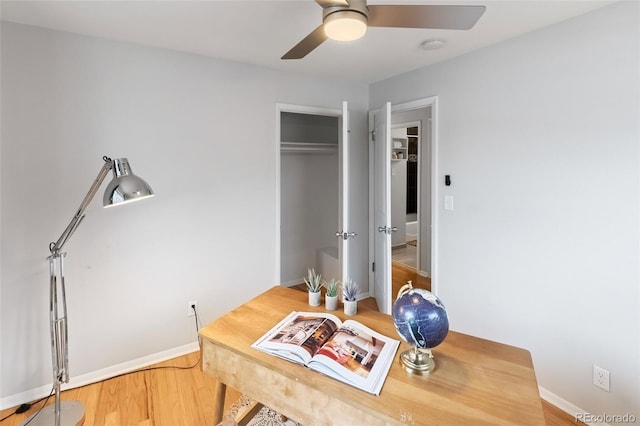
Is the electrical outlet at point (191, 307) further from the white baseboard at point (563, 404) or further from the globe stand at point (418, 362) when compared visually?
the white baseboard at point (563, 404)

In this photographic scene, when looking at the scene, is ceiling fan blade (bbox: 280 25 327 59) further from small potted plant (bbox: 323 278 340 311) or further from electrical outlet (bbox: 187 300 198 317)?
electrical outlet (bbox: 187 300 198 317)

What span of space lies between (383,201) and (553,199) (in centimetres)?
124

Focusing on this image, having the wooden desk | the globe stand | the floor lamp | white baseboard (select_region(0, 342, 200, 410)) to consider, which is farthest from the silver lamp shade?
white baseboard (select_region(0, 342, 200, 410))

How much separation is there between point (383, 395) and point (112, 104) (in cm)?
243

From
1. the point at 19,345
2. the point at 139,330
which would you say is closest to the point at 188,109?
the point at 139,330

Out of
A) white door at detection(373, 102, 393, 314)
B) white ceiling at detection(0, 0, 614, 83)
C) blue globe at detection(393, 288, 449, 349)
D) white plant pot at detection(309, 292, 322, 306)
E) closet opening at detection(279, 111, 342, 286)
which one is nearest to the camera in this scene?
blue globe at detection(393, 288, 449, 349)

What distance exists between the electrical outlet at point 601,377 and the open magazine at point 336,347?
1412 mm

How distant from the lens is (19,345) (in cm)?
212

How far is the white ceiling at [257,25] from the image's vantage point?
183 centimetres

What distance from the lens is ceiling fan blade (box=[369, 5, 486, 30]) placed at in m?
1.28

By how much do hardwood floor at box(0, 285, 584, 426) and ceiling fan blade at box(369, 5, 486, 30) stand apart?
2.23m

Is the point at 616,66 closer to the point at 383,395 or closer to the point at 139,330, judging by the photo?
the point at 383,395

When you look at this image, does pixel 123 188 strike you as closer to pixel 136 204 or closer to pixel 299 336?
pixel 136 204

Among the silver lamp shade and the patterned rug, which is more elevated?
the silver lamp shade
